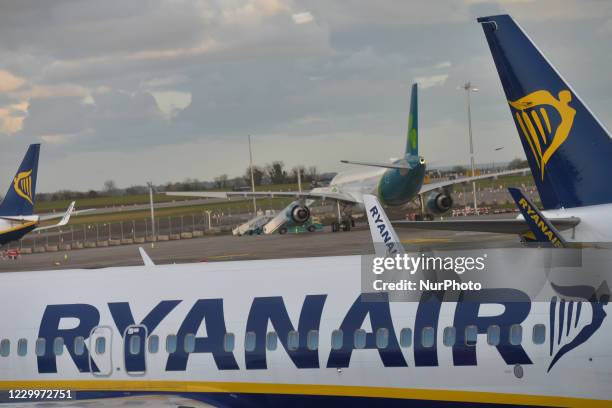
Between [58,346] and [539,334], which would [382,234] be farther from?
[539,334]

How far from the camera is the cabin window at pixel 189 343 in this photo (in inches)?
591

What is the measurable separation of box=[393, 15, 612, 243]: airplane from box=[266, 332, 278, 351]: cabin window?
17.5 ft

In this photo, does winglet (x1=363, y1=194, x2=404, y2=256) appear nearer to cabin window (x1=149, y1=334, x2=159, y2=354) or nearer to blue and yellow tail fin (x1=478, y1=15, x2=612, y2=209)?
blue and yellow tail fin (x1=478, y1=15, x2=612, y2=209)

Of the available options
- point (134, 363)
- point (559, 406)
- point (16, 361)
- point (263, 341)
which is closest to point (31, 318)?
point (16, 361)

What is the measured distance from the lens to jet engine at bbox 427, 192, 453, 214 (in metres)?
80.3

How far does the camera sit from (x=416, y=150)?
7762cm

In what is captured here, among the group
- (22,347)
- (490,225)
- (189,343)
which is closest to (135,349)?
(189,343)

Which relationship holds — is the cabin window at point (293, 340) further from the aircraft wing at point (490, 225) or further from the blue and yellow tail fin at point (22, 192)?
the blue and yellow tail fin at point (22, 192)

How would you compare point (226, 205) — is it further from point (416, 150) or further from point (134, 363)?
point (134, 363)

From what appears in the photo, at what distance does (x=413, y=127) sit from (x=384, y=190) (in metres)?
5.41

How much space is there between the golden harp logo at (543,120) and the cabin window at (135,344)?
9.12 m

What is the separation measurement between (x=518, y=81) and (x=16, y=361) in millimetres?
10989

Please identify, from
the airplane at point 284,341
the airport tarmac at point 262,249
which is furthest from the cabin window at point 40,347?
the airport tarmac at point 262,249

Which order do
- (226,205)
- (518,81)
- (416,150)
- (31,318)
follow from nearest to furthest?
1. (31,318)
2. (518,81)
3. (416,150)
4. (226,205)
